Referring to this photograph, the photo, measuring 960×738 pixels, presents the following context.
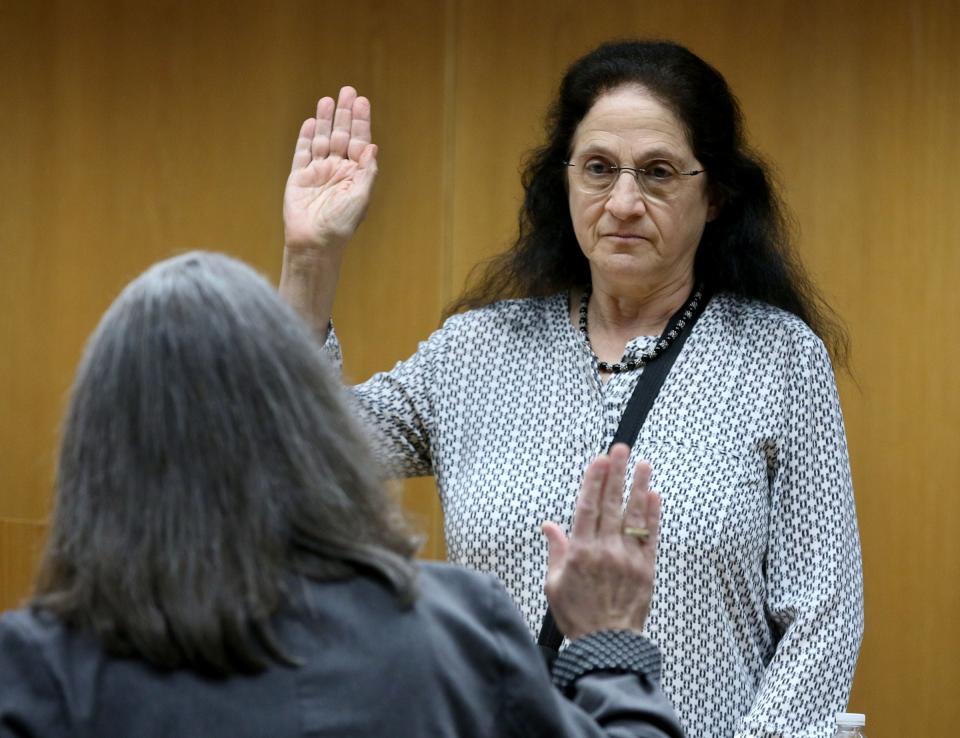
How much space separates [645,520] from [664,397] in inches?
28.0

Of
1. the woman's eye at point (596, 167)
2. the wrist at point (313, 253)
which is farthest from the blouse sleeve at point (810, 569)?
the wrist at point (313, 253)

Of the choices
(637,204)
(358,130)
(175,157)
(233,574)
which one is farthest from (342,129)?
(175,157)

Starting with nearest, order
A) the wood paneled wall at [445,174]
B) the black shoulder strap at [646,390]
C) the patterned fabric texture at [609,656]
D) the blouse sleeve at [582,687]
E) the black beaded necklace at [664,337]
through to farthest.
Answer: the blouse sleeve at [582,687]
the patterned fabric texture at [609,656]
the black shoulder strap at [646,390]
the black beaded necklace at [664,337]
the wood paneled wall at [445,174]

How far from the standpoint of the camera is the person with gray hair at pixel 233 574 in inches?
59.2

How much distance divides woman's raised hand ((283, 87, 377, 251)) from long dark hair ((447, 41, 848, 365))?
1.15 feet

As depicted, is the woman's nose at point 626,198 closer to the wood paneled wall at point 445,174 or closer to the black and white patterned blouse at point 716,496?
the black and white patterned blouse at point 716,496

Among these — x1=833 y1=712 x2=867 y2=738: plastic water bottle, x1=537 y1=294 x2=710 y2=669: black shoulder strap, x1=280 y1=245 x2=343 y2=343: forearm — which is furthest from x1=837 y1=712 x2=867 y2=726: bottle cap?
x1=280 y1=245 x2=343 y2=343: forearm

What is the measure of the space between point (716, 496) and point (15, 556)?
9.40ft

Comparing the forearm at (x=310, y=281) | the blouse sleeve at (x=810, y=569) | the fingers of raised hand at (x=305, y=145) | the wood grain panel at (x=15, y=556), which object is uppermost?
the fingers of raised hand at (x=305, y=145)

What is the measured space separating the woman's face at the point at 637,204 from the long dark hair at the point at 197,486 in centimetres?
123

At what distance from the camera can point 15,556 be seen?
15.4 feet

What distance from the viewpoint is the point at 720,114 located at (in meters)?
2.81

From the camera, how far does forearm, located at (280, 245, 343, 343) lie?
2809mm

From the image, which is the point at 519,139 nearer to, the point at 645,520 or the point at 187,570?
the point at 645,520
